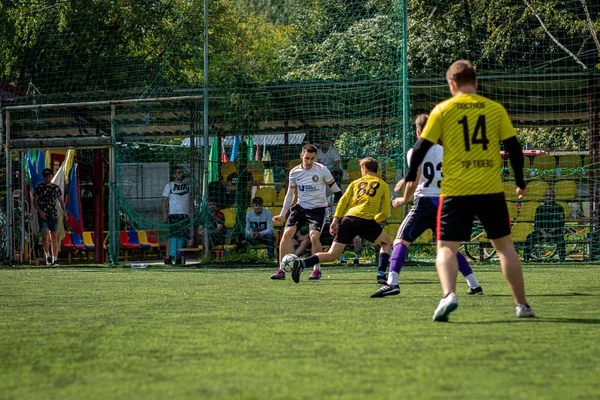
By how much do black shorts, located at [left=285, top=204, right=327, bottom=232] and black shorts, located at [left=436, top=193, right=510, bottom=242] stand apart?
617 cm

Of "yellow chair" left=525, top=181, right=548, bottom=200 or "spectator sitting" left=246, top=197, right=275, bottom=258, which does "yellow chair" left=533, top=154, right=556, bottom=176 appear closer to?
"yellow chair" left=525, top=181, right=548, bottom=200

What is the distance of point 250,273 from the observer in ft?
44.7

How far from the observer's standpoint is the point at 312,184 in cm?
1221

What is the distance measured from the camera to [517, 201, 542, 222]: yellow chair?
1748cm

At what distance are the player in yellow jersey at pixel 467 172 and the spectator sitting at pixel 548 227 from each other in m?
11.1

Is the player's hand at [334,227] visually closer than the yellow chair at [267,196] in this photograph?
Yes

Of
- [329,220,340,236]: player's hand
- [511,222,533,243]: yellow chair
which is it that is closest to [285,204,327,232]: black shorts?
[329,220,340,236]: player's hand

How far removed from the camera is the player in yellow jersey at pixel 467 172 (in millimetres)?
6039

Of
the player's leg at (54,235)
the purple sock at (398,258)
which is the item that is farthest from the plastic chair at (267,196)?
the purple sock at (398,258)

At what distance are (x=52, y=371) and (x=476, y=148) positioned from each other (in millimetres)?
3253

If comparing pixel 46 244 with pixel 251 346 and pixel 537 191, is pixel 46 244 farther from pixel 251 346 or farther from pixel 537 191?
pixel 251 346

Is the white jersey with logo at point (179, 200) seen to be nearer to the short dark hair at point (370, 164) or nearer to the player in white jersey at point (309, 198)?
the player in white jersey at point (309, 198)

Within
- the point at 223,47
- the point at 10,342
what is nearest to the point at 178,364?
the point at 10,342

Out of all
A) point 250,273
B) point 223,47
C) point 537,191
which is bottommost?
point 250,273
